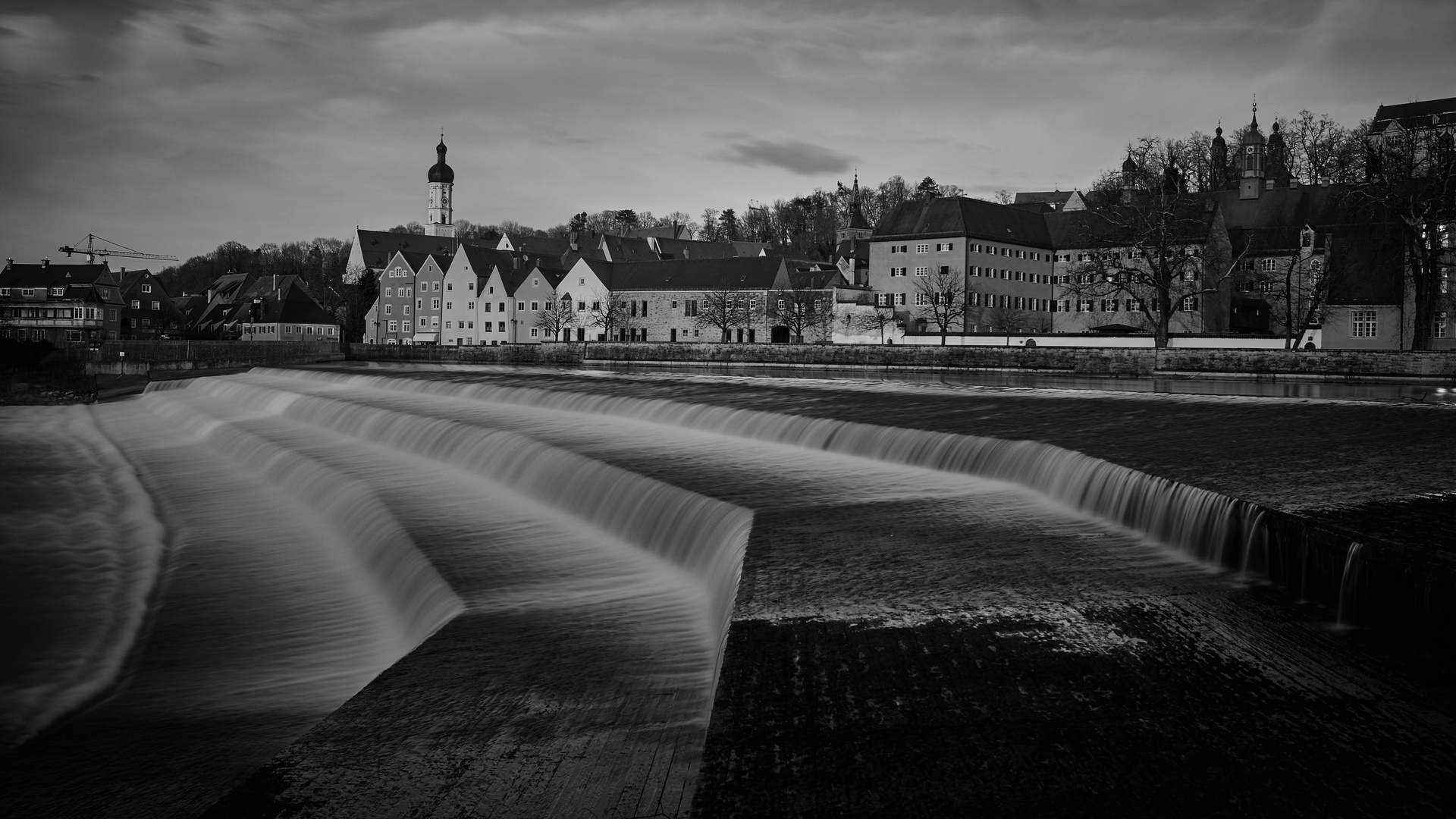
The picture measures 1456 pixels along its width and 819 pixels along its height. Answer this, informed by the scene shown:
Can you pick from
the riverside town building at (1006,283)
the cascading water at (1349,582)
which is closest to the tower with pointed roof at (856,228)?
the riverside town building at (1006,283)

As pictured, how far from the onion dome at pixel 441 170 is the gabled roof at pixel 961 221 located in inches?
3382

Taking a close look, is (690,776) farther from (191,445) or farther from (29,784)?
(191,445)

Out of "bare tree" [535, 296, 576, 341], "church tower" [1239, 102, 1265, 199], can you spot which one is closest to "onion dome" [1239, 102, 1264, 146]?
"church tower" [1239, 102, 1265, 199]

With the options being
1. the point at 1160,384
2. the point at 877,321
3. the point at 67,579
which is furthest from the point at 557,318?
the point at 67,579

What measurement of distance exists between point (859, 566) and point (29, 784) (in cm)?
563

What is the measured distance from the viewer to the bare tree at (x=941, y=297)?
247 feet

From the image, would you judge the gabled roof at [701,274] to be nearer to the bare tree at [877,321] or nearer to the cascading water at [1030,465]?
the bare tree at [877,321]

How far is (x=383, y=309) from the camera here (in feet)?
359

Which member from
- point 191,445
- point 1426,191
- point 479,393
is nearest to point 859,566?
point 191,445

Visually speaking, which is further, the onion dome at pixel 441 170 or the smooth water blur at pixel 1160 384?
the onion dome at pixel 441 170

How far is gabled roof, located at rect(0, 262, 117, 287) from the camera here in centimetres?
9981

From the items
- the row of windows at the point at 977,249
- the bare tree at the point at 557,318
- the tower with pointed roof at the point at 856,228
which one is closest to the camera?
the row of windows at the point at 977,249

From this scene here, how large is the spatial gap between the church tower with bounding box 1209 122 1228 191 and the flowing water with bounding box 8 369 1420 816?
91.1 metres

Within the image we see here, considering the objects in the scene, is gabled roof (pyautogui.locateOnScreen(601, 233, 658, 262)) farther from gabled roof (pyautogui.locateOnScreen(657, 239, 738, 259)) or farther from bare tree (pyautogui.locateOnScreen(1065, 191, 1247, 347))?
bare tree (pyautogui.locateOnScreen(1065, 191, 1247, 347))
